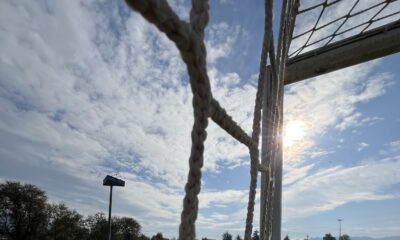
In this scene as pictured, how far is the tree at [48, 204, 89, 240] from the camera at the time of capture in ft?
80.2

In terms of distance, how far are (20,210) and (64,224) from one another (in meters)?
3.44

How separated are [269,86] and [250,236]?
1.70m

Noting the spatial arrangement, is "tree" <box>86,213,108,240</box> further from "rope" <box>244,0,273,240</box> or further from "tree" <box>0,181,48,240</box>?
"rope" <box>244,0,273,240</box>

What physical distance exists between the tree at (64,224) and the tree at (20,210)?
43.2 inches

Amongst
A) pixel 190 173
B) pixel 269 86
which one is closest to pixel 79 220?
pixel 269 86

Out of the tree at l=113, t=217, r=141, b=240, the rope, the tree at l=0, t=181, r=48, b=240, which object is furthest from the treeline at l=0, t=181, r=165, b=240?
the rope

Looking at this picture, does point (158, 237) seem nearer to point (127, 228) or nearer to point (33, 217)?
point (127, 228)

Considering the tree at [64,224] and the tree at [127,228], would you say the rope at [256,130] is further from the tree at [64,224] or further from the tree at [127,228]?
the tree at [127,228]

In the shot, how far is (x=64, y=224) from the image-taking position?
25.0 m

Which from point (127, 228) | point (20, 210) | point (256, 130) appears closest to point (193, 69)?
point (256, 130)

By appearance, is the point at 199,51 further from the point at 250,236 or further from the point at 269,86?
the point at 269,86

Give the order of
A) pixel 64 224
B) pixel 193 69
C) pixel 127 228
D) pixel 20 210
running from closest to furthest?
pixel 193 69 → pixel 20 210 → pixel 64 224 → pixel 127 228

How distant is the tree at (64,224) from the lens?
2444 cm

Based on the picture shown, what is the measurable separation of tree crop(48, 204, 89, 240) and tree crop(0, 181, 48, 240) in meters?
1.10
